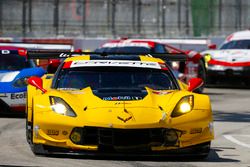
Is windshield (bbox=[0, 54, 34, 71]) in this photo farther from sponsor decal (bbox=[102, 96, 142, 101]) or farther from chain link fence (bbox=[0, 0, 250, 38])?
chain link fence (bbox=[0, 0, 250, 38])

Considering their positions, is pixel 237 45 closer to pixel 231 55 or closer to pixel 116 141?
pixel 231 55

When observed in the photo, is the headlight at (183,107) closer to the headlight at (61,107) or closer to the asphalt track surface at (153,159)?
the asphalt track surface at (153,159)

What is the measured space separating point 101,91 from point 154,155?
3.22 ft

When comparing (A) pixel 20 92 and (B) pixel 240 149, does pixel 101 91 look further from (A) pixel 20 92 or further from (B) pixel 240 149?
(A) pixel 20 92

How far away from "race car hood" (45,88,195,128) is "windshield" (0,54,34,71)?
19.2ft

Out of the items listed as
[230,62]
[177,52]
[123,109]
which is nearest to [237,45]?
[230,62]

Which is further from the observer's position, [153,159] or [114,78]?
[114,78]

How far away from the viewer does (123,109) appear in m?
8.16

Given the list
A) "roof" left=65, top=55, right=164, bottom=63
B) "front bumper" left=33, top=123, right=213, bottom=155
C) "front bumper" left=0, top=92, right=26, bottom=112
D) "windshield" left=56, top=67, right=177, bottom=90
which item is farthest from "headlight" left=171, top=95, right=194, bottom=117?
"front bumper" left=0, top=92, right=26, bottom=112

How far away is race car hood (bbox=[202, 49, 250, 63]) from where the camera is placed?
71.6ft

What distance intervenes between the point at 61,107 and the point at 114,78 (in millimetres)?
1125

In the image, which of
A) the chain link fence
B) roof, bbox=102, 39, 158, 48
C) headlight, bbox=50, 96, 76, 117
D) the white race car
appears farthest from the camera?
the chain link fence

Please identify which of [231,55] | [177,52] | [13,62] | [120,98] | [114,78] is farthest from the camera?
[231,55]

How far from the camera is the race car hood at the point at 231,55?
21812 mm
